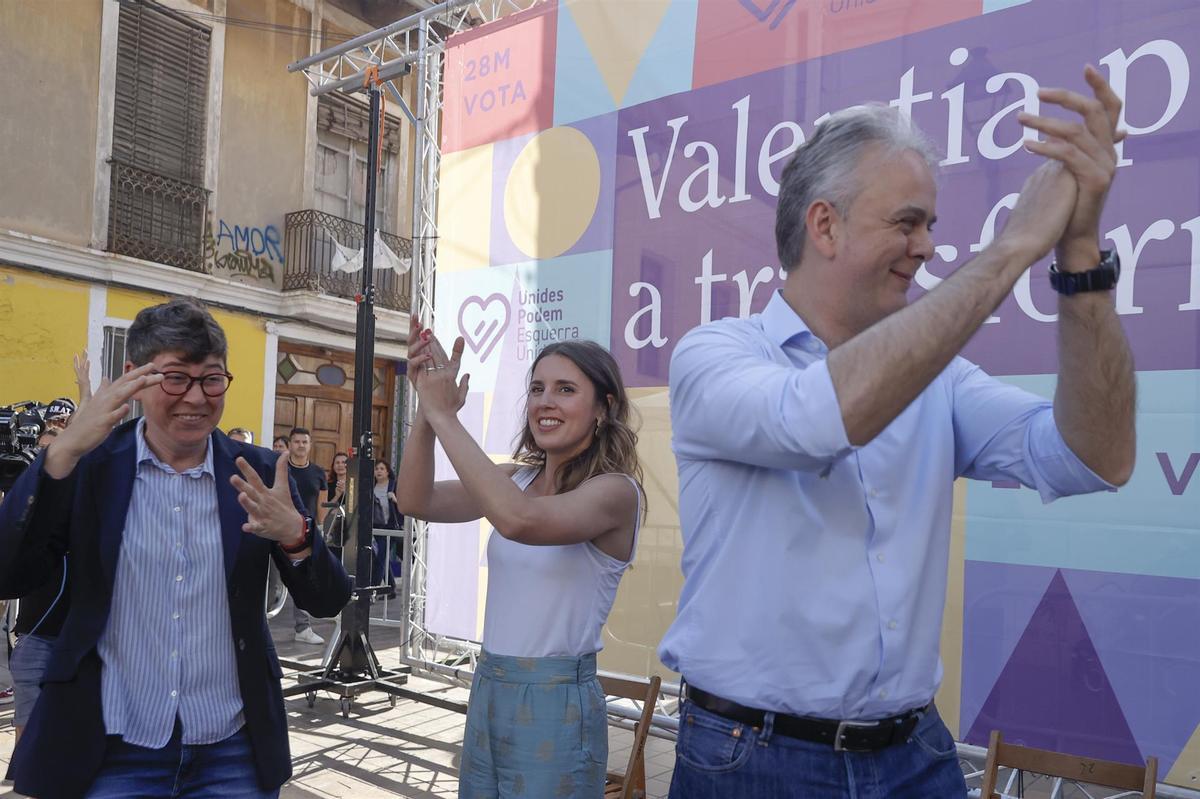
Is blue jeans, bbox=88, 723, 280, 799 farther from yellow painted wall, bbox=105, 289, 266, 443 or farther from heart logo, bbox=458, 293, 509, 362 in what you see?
yellow painted wall, bbox=105, 289, 266, 443

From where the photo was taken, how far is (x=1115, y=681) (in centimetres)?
345

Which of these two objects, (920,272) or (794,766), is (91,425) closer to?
(794,766)

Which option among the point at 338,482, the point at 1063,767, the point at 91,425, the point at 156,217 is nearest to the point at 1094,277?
the point at 91,425

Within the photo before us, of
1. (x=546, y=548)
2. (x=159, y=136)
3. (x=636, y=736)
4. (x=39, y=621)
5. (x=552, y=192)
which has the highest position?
(x=159, y=136)

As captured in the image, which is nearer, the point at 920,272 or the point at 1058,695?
the point at 1058,695

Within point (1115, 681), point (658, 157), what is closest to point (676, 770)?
point (1115, 681)

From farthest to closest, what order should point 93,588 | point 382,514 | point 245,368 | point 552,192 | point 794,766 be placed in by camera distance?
point 245,368, point 382,514, point 552,192, point 93,588, point 794,766

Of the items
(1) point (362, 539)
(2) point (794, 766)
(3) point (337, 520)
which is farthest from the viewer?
(3) point (337, 520)

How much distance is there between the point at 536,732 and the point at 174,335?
119 centimetres

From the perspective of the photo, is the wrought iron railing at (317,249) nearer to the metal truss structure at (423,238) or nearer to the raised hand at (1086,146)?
the metal truss structure at (423,238)

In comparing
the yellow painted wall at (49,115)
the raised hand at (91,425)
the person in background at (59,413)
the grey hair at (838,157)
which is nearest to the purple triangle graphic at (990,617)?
the grey hair at (838,157)

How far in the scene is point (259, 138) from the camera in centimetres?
1331

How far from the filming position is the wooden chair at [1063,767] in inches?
123

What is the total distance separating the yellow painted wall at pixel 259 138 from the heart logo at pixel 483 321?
8253 mm
